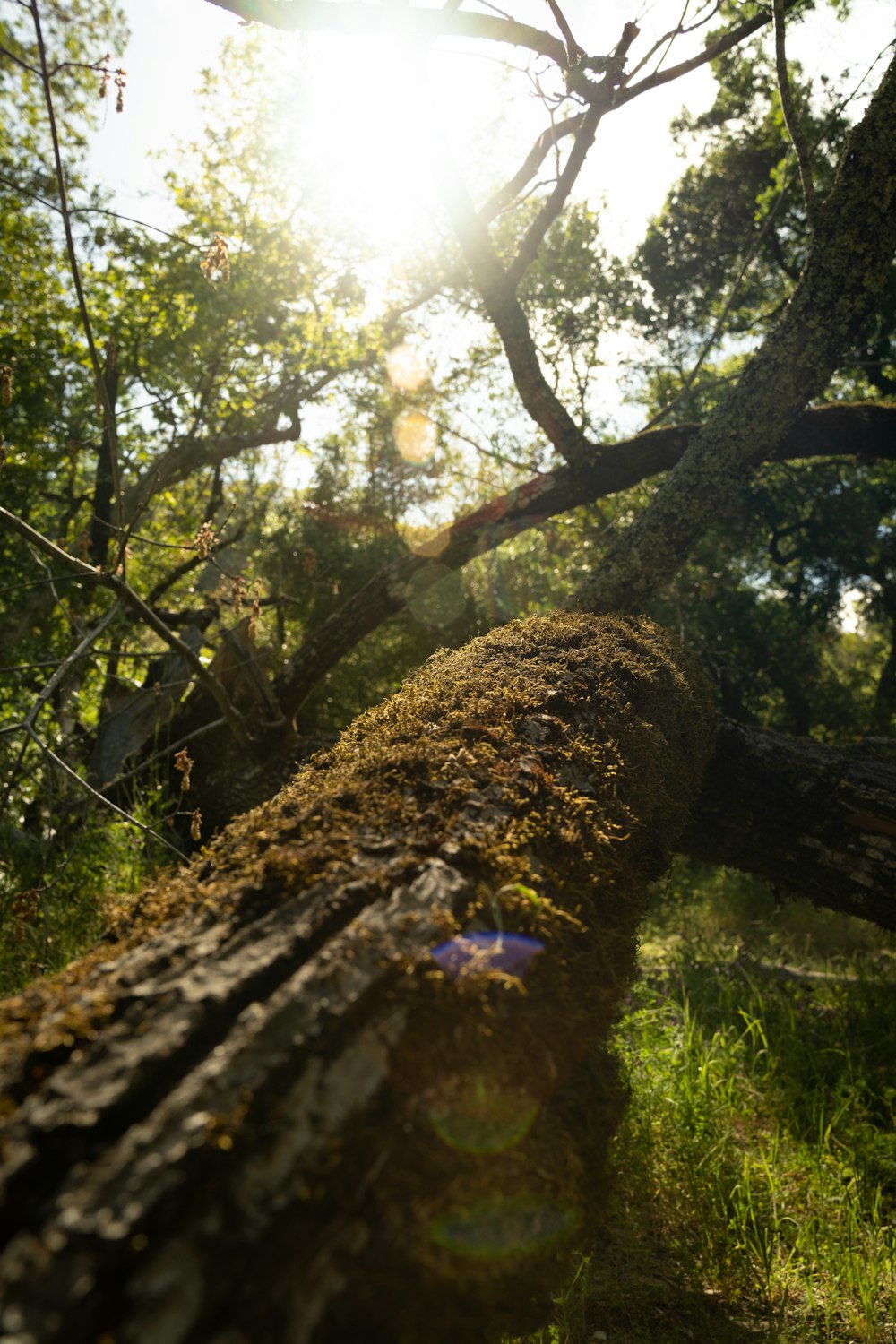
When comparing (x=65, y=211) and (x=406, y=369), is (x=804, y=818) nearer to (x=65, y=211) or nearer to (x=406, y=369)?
(x=65, y=211)

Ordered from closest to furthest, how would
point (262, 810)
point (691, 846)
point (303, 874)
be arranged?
point (303, 874), point (262, 810), point (691, 846)

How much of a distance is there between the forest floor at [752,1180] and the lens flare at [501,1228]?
1418 mm

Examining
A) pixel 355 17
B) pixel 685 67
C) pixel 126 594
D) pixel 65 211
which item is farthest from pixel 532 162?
pixel 126 594

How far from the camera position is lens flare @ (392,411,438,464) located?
14133 mm

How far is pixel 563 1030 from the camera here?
130 cm

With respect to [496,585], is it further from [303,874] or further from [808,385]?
[303,874]

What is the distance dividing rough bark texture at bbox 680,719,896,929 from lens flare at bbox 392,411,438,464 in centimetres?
1137

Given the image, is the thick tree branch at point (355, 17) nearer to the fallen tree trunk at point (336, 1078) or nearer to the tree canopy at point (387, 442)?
the tree canopy at point (387, 442)

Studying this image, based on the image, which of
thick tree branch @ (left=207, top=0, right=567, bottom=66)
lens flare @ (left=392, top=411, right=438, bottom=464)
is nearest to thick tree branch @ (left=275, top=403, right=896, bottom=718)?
thick tree branch @ (left=207, top=0, right=567, bottom=66)

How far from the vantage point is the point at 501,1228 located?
1.08 m

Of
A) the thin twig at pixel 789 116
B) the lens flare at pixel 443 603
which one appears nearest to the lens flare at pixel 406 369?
the lens flare at pixel 443 603

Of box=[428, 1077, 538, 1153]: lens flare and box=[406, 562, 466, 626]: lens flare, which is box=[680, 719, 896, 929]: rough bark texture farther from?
box=[406, 562, 466, 626]: lens flare

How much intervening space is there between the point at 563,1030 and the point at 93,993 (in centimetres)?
78

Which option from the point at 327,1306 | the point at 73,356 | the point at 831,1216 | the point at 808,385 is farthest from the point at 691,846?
the point at 73,356
